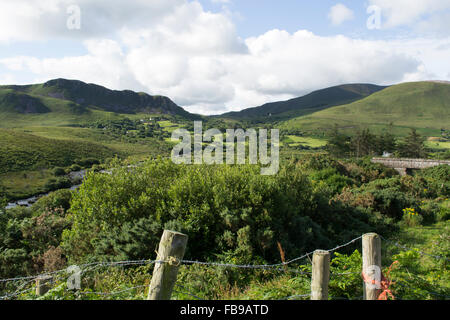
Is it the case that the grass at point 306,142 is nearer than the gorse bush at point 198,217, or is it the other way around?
the gorse bush at point 198,217

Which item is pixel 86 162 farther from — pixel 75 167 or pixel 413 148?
pixel 413 148

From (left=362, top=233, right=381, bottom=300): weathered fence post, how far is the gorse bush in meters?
6.11

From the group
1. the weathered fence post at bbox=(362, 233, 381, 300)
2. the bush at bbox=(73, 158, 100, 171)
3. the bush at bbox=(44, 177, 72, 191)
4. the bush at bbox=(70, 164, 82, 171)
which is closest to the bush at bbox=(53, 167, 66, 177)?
the bush at bbox=(70, 164, 82, 171)

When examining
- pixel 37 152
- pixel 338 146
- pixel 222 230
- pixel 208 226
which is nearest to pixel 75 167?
pixel 37 152

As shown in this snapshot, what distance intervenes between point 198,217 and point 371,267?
7.84 metres

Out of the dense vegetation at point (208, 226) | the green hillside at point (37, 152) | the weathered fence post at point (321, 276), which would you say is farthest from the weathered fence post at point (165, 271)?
the green hillside at point (37, 152)

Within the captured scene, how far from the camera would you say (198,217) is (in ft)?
37.6

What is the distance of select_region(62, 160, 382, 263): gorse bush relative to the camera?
35.3ft

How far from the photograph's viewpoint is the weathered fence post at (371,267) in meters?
4.32

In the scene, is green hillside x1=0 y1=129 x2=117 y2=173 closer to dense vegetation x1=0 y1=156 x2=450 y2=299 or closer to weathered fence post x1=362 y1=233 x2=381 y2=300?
dense vegetation x1=0 y1=156 x2=450 y2=299

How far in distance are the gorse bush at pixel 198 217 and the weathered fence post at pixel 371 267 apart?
6107mm

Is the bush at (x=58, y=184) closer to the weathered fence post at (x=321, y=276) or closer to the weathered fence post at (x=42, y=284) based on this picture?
the weathered fence post at (x=42, y=284)
